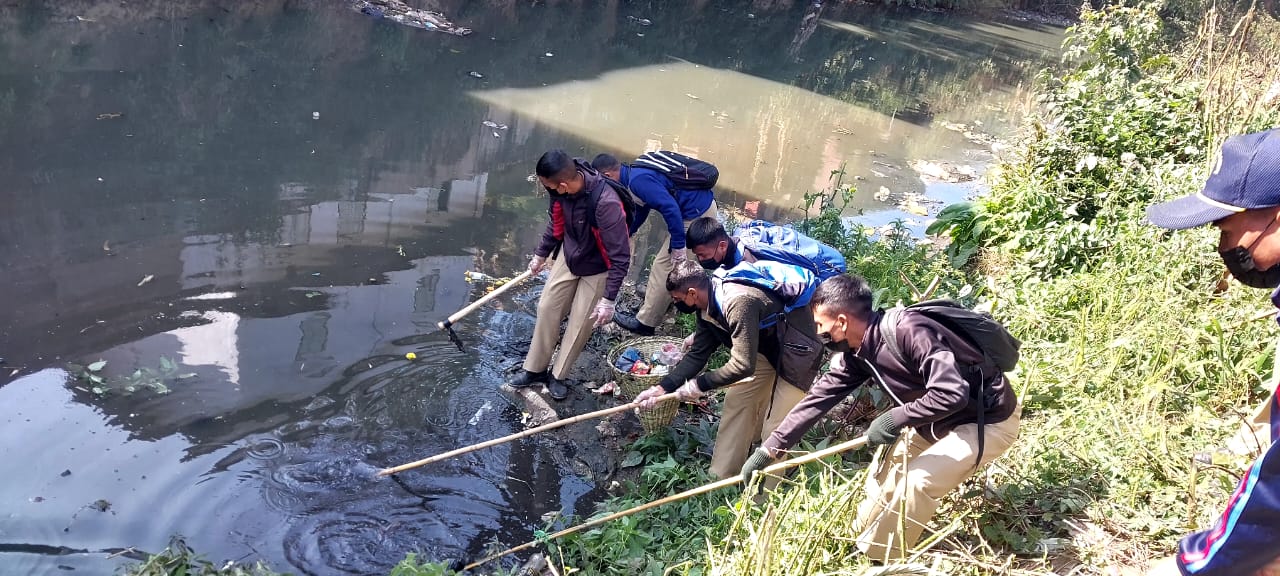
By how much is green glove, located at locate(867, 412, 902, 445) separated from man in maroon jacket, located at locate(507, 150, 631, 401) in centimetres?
221

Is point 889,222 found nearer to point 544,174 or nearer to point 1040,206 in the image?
point 1040,206

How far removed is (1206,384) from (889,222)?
536 centimetres

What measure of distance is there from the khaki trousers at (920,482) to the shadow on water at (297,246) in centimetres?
183

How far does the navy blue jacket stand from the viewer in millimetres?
5656

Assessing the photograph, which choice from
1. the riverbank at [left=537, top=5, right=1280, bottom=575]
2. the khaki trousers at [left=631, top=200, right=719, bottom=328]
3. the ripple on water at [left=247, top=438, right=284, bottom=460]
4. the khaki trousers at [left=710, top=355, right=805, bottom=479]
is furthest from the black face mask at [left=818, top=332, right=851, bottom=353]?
the ripple on water at [left=247, top=438, right=284, bottom=460]

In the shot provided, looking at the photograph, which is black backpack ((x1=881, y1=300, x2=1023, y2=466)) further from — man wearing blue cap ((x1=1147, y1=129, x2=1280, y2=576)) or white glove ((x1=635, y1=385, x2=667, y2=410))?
white glove ((x1=635, y1=385, x2=667, y2=410))

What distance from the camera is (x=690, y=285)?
394 cm

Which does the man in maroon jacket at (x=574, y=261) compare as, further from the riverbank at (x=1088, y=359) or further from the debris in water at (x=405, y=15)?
the debris in water at (x=405, y=15)

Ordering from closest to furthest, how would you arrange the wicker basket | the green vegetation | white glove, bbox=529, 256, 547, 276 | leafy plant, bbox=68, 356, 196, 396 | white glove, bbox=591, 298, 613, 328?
the green vegetation → the wicker basket → leafy plant, bbox=68, 356, 196, 396 → white glove, bbox=591, 298, 613, 328 → white glove, bbox=529, 256, 547, 276

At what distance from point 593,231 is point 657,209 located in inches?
32.5

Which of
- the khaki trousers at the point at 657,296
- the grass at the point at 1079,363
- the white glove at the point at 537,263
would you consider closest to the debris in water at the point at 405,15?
the grass at the point at 1079,363

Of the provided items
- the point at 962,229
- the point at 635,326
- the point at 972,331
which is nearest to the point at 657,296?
the point at 635,326

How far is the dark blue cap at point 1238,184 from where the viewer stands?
183 centimetres

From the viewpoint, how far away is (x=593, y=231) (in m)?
5.08
